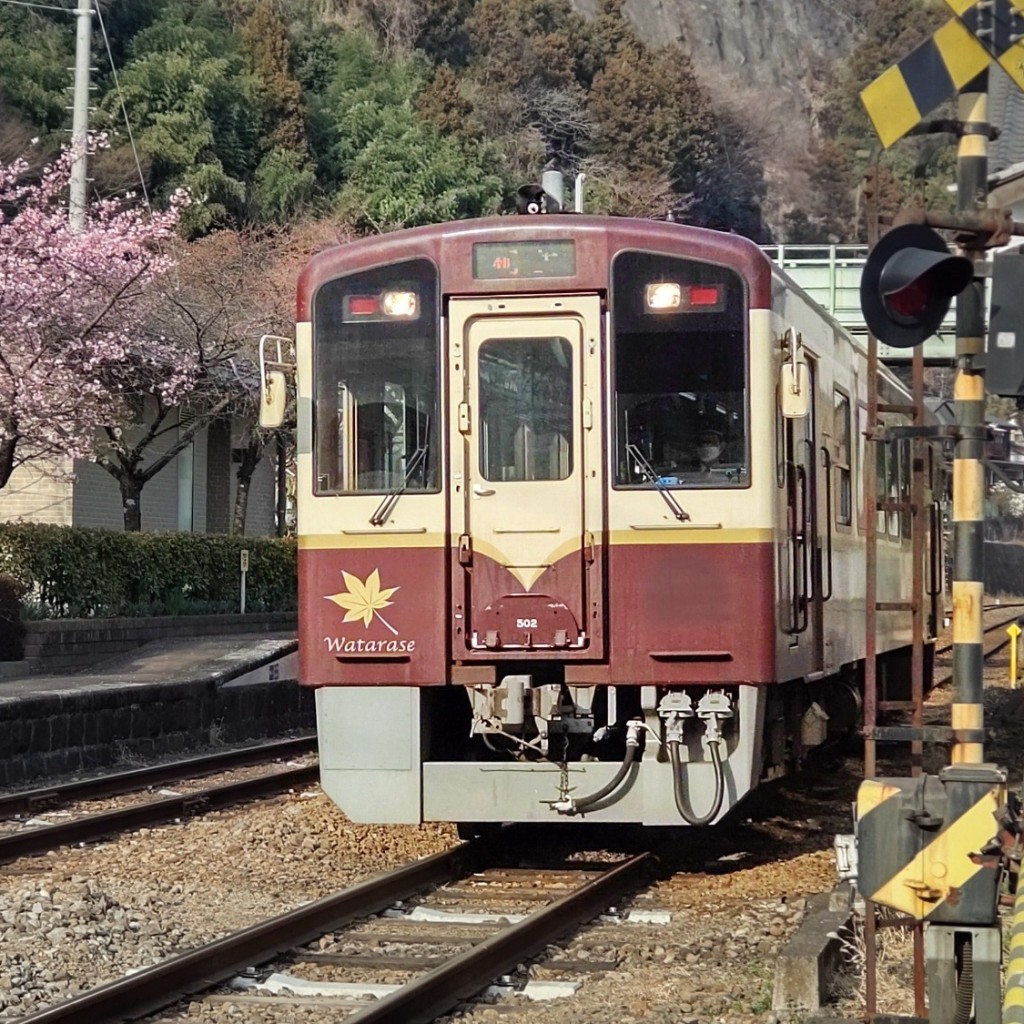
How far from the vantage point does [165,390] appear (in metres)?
25.3

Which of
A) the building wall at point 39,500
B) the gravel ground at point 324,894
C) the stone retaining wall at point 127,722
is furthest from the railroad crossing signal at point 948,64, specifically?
the building wall at point 39,500

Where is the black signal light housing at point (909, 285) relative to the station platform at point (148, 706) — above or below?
above

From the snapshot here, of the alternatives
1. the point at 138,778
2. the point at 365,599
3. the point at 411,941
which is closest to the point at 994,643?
the point at 138,778

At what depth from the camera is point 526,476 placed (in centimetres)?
902

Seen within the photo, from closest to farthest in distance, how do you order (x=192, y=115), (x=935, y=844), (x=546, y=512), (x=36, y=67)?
(x=935, y=844), (x=546, y=512), (x=36, y=67), (x=192, y=115)

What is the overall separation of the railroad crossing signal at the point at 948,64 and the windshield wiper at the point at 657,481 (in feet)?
11.5

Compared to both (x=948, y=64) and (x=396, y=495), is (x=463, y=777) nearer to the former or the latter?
(x=396, y=495)

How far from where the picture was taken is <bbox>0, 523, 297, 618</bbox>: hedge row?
2127cm

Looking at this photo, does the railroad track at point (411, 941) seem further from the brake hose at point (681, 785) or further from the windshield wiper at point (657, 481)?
the windshield wiper at point (657, 481)

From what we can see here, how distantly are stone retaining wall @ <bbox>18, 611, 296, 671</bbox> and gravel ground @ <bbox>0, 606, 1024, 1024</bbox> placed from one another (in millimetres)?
8546

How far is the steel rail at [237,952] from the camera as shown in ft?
20.2

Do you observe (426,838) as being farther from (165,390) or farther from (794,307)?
(165,390)

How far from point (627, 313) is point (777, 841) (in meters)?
3.56

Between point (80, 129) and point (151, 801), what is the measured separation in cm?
1538
